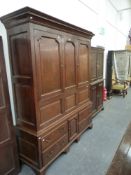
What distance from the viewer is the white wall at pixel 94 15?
203 cm

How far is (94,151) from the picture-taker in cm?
229

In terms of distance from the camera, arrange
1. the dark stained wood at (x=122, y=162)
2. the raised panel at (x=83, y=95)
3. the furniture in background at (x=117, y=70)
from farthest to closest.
A: the furniture in background at (x=117, y=70) → the raised panel at (x=83, y=95) → the dark stained wood at (x=122, y=162)

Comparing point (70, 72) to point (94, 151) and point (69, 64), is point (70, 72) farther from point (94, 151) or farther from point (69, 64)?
point (94, 151)

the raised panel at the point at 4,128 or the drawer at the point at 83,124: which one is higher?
the raised panel at the point at 4,128

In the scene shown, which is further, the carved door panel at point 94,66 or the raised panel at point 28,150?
the carved door panel at point 94,66

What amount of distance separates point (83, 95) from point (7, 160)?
1664 millimetres

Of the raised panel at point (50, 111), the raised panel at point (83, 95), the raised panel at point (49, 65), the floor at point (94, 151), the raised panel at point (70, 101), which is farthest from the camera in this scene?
the raised panel at point (83, 95)

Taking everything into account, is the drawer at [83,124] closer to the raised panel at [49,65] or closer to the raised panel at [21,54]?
the raised panel at [49,65]

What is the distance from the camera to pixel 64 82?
2.12 metres

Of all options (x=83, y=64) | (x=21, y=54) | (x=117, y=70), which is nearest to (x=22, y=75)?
(x=21, y=54)

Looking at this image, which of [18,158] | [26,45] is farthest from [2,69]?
[18,158]

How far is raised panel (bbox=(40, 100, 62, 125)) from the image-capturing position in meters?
1.79

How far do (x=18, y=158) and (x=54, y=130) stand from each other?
62 centimetres

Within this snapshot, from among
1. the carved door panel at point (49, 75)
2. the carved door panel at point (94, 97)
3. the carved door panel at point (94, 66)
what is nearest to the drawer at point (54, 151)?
the carved door panel at point (49, 75)
